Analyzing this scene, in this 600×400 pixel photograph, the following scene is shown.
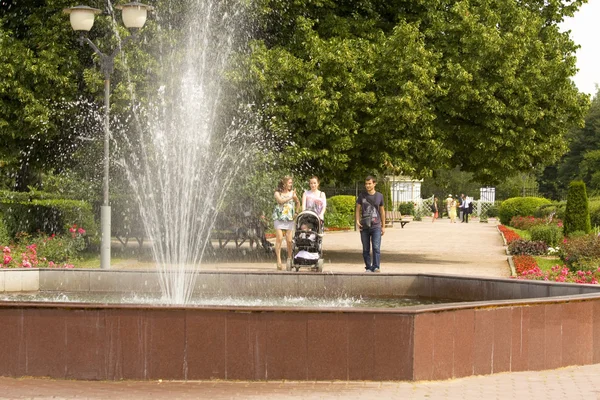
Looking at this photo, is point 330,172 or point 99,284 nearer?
point 99,284

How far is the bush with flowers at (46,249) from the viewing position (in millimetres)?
17156

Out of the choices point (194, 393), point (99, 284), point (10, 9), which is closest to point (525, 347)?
point (194, 393)

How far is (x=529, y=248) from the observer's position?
87.3ft

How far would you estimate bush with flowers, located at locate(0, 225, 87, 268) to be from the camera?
17.2 meters

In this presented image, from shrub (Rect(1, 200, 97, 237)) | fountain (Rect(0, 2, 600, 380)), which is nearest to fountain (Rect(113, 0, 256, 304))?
shrub (Rect(1, 200, 97, 237))

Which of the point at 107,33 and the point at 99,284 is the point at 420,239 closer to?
the point at 107,33

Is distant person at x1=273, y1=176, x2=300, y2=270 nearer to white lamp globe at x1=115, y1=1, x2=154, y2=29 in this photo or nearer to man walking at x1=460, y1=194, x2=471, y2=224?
white lamp globe at x1=115, y1=1, x2=154, y2=29

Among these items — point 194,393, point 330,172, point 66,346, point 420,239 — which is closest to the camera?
point 194,393

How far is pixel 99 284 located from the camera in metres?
13.0

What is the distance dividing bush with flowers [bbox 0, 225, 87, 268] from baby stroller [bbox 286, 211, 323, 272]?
12.7 ft

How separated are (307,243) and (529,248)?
10823 millimetres

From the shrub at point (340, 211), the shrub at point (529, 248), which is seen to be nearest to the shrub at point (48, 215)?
the shrub at point (529, 248)

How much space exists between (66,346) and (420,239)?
27601 mm

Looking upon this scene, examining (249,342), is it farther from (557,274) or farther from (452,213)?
(452,213)
